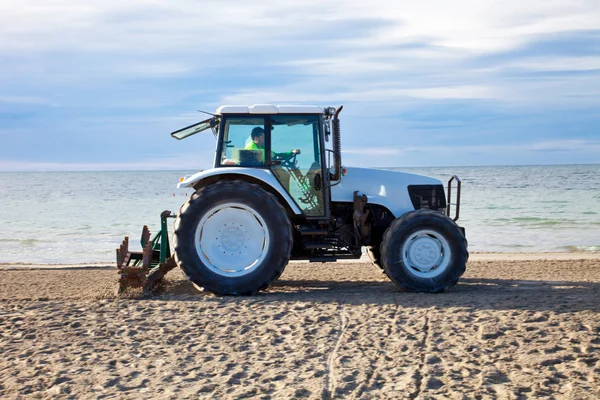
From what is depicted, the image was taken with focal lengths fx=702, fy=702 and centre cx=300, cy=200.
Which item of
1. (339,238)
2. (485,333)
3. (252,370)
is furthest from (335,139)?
(252,370)

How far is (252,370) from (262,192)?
291 centimetres

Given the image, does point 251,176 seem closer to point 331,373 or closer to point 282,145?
point 282,145

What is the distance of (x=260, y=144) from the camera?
7926 millimetres

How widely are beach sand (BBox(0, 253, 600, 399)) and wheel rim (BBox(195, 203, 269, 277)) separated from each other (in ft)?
1.33

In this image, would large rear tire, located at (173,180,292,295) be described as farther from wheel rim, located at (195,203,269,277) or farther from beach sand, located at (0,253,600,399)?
beach sand, located at (0,253,600,399)

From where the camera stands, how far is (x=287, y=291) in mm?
8219

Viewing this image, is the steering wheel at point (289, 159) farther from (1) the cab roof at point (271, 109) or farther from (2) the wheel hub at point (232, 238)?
(2) the wheel hub at point (232, 238)

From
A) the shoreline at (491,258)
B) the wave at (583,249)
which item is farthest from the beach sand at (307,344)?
the wave at (583,249)

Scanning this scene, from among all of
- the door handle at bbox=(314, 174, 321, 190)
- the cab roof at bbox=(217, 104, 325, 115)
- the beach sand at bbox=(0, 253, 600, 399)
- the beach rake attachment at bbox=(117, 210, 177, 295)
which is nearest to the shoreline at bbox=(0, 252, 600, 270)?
the beach rake attachment at bbox=(117, 210, 177, 295)

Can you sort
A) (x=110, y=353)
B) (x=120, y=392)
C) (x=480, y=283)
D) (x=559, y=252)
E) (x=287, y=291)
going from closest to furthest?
(x=120, y=392)
(x=110, y=353)
(x=287, y=291)
(x=480, y=283)
(x=559, y=252)

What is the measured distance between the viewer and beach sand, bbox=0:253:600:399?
186 inches

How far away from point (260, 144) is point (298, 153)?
441mm

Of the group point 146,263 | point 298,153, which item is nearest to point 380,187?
point 298,153

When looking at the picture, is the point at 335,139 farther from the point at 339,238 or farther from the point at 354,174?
the point at 339,238
